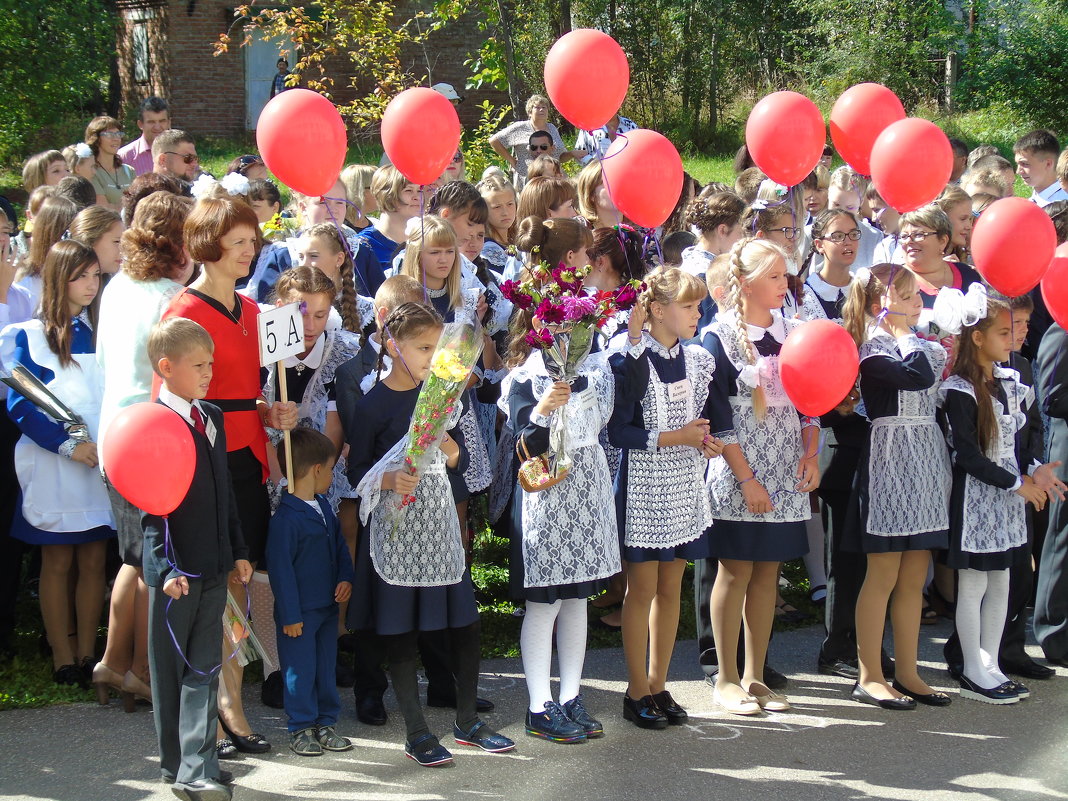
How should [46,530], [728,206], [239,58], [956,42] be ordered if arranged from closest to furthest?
[46,530] → [728,206] → [956,42] → [239,58]

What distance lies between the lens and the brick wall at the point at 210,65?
21.0 metres

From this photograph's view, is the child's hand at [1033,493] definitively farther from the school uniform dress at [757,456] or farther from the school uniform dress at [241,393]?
the school uniform dress at [241,393]

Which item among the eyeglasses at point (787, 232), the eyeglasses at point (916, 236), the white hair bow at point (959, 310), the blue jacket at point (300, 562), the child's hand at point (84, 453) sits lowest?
the blue jacket at point (300, 562)

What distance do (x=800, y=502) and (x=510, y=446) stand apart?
4.33 ft

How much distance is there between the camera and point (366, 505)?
4.54m

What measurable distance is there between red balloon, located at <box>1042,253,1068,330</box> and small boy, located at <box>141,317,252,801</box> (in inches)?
140

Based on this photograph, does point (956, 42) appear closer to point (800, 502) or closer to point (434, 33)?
point (434, 33)

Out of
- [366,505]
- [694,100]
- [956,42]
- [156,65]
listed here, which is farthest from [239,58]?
[366,505]

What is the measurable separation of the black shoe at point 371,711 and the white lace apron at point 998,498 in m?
2.53

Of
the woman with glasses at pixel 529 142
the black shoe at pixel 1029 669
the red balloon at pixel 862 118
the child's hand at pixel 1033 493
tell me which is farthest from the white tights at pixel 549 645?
the woman with glasses at pixel 529 142

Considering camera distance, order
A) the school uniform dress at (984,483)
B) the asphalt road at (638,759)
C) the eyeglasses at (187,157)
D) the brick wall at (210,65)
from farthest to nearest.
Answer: the brick wall at (210,65), the eyeglasses at (187,157), the school uniform dress at (984,483), the asphalt road at (638,759)

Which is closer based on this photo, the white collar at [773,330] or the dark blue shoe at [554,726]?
the dark blue shoe at [554,726]

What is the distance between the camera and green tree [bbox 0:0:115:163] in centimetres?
1575

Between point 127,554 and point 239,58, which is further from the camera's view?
point 239,58
